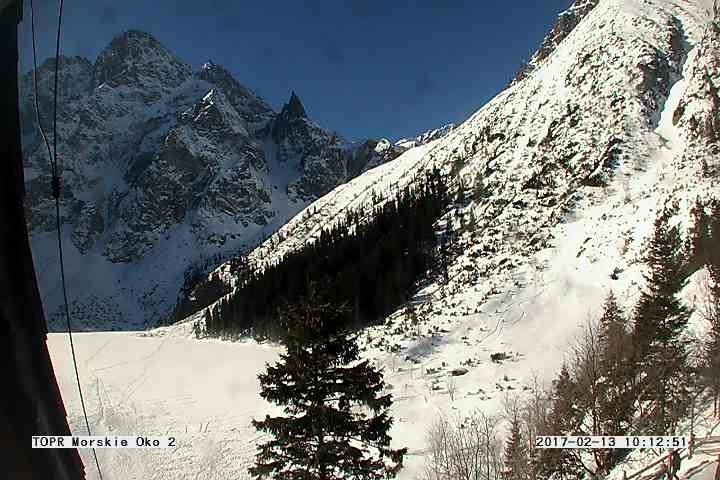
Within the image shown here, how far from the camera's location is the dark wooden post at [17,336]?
174cm

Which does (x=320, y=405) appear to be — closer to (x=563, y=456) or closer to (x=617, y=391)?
(x=563, y=456)

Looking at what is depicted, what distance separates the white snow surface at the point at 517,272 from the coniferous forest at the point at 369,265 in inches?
64.9

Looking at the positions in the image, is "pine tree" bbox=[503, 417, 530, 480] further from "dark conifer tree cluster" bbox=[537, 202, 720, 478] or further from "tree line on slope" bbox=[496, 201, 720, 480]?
"dark conifer tree cluster" bbox=[537, 202, 720, 478]

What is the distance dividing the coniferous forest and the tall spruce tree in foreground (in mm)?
10491

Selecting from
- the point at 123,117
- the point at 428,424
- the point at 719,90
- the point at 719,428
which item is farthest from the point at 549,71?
the point at 123,117

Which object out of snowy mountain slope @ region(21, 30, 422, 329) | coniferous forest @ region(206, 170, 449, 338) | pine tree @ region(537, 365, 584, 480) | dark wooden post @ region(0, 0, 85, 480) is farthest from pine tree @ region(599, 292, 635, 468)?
snowy mountain slope @ region(21, 30, 422, 329)

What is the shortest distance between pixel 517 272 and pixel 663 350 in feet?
55.9

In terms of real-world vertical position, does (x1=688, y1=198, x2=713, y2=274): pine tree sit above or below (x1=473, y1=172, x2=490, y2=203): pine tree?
below

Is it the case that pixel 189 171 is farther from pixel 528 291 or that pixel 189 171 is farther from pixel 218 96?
pixel 528 291

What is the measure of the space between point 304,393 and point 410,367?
43.3 ft

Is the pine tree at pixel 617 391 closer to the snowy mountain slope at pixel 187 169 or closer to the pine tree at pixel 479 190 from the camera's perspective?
the pine tree at pixel 479 190

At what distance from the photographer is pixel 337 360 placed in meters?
6.28

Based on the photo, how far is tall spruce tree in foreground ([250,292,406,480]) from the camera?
5969mm

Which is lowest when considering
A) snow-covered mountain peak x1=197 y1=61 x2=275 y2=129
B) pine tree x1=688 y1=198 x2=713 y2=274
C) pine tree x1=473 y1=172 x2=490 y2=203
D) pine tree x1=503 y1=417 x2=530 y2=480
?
pine tree x1=503 y1=417 x2=530 y2=480
